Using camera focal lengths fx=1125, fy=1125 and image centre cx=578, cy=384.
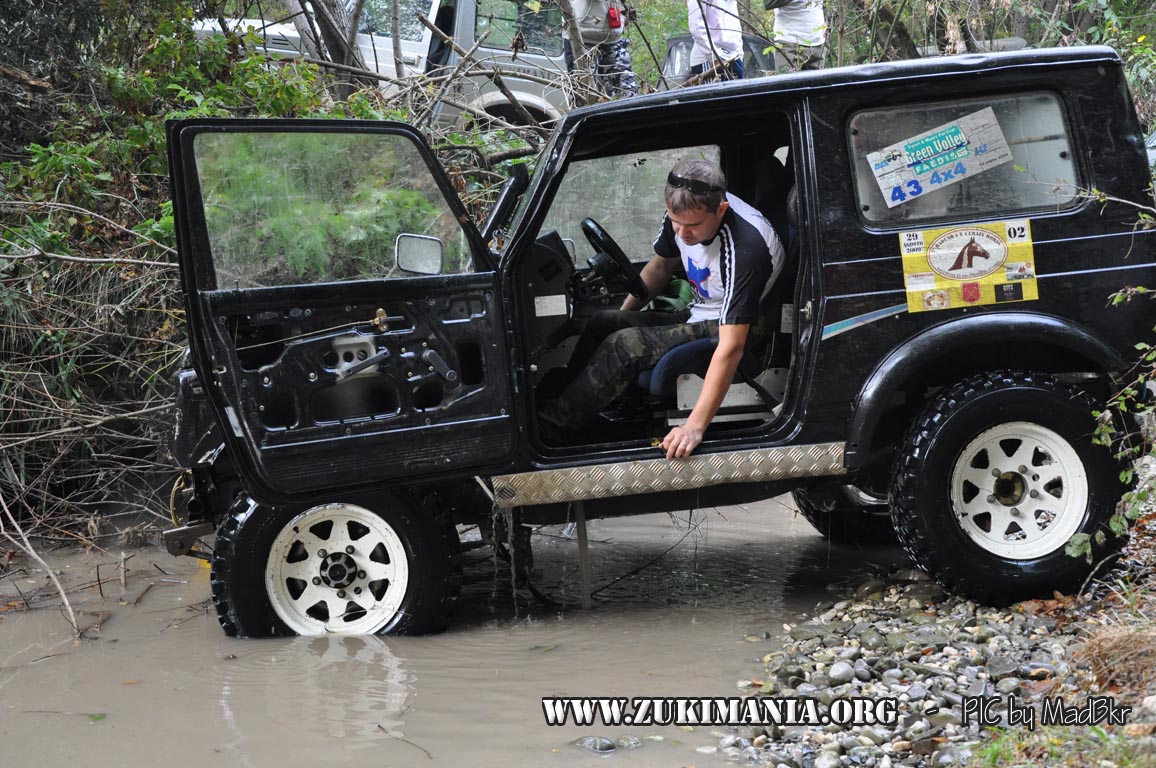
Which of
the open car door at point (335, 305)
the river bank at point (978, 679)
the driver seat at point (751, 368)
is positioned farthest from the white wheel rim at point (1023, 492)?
the open car door at point (335, 305)

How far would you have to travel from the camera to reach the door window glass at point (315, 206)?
3865 mm

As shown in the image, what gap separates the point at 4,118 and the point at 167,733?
17.4ft

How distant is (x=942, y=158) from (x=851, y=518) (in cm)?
205

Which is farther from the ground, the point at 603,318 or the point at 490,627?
the point at 603,318

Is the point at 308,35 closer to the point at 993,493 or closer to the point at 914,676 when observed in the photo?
the point at 993,493

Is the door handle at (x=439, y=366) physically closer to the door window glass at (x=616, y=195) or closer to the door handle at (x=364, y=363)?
the door handle at (x=364, y=363)

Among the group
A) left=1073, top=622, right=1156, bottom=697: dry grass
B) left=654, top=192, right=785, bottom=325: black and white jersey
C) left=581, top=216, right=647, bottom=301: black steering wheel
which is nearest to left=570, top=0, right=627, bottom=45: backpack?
left=581, top=216, right=647, bottom=301: black steering wheel

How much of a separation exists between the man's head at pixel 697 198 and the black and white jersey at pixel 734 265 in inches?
2.7

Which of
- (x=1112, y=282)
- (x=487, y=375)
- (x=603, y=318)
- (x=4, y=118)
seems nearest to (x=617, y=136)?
(x=603, y=318)

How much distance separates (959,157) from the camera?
4180 mm

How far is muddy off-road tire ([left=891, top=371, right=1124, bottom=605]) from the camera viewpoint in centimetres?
411

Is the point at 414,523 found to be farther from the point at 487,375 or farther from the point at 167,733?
the point at 167,733

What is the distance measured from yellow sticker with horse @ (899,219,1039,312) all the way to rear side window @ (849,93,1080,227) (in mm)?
81

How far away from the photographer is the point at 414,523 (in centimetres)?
424
